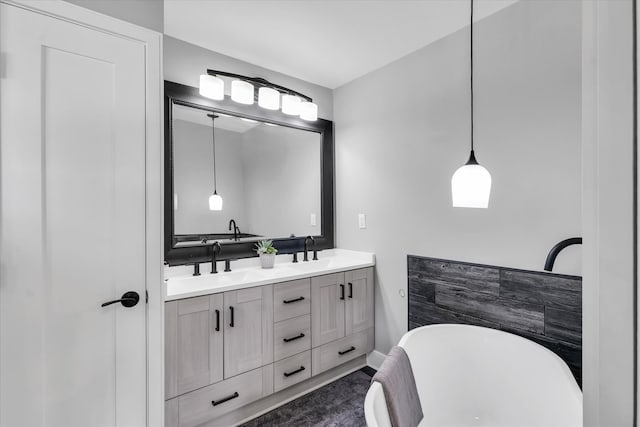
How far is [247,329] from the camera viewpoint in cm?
194

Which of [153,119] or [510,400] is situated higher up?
[153,119]

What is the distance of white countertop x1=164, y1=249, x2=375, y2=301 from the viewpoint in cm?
182

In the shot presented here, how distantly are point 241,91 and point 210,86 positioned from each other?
0.24 metres

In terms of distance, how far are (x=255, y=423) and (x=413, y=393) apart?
112 centimetres

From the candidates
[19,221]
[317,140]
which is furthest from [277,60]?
[19,221]

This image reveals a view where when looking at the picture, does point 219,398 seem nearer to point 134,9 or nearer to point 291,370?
point 291,370

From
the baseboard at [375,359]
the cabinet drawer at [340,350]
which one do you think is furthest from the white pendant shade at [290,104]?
the baseboard at [375,359]

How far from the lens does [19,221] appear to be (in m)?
1.19

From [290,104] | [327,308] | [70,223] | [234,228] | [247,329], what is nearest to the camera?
[70,223]

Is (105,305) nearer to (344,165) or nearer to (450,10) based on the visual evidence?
(344,165)

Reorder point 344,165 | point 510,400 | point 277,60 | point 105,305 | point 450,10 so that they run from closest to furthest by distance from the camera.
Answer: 1. point 105,305
2. point 510,400
3. point 450,10
4. point 277,60
5. point 344,165

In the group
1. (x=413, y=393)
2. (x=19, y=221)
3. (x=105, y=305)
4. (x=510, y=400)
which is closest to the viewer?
(x=19, y=221)

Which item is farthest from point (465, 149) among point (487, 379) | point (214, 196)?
point (214, 196)

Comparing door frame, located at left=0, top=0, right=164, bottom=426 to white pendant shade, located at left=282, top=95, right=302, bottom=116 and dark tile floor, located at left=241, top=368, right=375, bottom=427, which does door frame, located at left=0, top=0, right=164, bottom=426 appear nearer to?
dark tile floor, located at left=241, top=368, right=375, bottom=427
